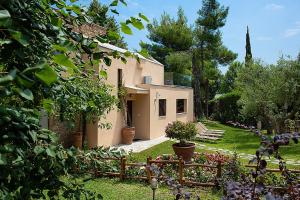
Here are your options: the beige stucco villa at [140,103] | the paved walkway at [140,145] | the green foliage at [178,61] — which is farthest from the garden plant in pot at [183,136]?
the green foliage at [178,61]

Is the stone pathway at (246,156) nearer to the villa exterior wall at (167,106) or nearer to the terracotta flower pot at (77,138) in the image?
the villa exterior wall at (167,106)

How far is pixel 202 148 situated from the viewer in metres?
20.0

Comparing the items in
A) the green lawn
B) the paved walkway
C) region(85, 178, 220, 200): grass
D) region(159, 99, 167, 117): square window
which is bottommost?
region(85, 178, 220, 200): grass

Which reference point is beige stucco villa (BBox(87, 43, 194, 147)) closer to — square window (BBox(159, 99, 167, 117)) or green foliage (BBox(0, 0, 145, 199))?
square window (BBox(159, 99, 167, 117))

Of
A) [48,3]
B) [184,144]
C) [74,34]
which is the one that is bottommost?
[184,144]

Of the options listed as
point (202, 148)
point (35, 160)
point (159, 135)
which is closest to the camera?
point (35, 160)

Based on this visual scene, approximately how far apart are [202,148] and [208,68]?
67.9ft

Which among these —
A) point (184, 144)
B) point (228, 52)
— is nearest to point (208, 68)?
point (228, 52)

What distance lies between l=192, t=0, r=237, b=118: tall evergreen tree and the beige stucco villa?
9436mm

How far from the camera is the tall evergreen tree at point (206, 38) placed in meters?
35.3

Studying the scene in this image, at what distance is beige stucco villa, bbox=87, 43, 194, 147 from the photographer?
18.0 m

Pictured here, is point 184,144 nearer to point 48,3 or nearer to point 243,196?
point 243,196

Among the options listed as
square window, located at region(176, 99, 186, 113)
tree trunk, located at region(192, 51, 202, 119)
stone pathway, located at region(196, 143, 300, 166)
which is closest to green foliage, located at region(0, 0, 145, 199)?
stone pathway, located at region(196, 143, 300, 166)

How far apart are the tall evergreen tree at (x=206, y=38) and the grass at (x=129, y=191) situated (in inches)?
1028
